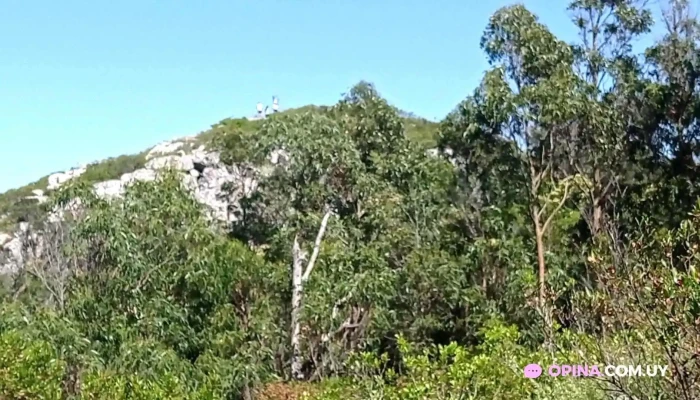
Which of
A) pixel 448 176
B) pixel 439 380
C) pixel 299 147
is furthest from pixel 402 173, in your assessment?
pixel 439 380

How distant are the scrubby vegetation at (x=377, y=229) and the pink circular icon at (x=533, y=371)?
4.14 m

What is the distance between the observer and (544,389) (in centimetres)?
520

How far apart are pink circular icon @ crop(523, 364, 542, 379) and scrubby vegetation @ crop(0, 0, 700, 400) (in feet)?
13.6

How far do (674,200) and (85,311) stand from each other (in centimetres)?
1097

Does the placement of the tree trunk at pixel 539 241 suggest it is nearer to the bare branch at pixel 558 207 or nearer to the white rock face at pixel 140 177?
the bare branch at pixel 558 207

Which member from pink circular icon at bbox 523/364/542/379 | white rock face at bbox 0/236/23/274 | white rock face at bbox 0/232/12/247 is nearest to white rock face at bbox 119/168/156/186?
white rock face at bbox 0/236/23/274

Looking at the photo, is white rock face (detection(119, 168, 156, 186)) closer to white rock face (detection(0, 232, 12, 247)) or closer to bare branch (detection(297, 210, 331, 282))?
bare branch (detection(297, 210, 331, 282))

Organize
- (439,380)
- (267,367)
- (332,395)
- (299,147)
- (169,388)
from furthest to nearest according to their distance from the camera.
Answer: (299,147)
(267,367)
(169,388)
(332,395)
(439,380)

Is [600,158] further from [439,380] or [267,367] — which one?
[439,380]

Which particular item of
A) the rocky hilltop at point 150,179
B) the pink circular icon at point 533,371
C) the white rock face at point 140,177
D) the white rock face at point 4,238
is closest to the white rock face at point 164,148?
the rocky hilltop at point 150,179

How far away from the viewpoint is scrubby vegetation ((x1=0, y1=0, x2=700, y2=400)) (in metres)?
11.8

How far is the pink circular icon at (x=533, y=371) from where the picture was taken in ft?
18.1
